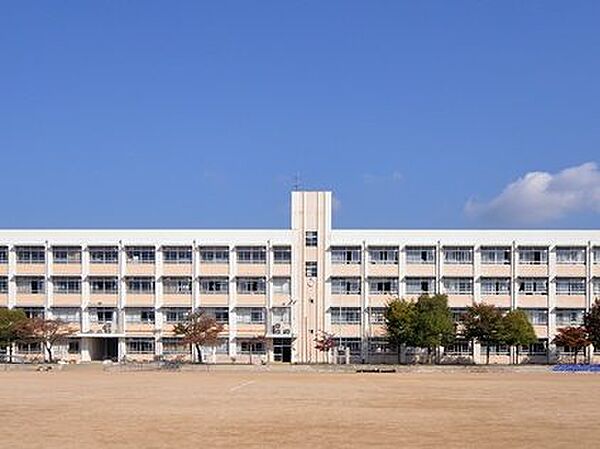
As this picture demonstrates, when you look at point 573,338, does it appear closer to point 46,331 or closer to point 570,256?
point 570,256

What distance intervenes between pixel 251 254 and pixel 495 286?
19898mm

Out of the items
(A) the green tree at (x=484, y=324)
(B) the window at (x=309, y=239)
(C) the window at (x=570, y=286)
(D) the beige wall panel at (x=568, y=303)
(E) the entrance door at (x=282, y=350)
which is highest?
(B) the window at (x=309, y=239)

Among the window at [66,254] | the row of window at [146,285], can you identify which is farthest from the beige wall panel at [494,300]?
the window at [66,254]

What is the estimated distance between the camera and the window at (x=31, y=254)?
286 ft

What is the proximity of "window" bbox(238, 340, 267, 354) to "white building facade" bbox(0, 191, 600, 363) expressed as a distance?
8 centimetres

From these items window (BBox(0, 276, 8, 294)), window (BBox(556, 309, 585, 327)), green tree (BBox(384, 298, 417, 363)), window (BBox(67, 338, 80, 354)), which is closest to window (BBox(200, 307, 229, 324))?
A: window (BBox(67, 338, 80, 354))

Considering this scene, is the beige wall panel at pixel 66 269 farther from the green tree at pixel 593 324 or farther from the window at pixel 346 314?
the green tree at pixel 593 324

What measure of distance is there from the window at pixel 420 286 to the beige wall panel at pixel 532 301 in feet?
23.3

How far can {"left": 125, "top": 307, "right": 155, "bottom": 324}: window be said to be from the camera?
287 ft

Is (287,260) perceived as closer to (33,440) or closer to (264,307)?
(264,307)

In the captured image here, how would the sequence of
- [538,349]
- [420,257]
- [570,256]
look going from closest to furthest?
[538,349] → [570,256] → [420,257]

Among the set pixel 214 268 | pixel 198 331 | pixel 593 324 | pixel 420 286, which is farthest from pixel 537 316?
pixel 198 331

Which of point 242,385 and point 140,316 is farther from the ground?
point 140,316

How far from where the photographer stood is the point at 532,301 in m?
86.6
